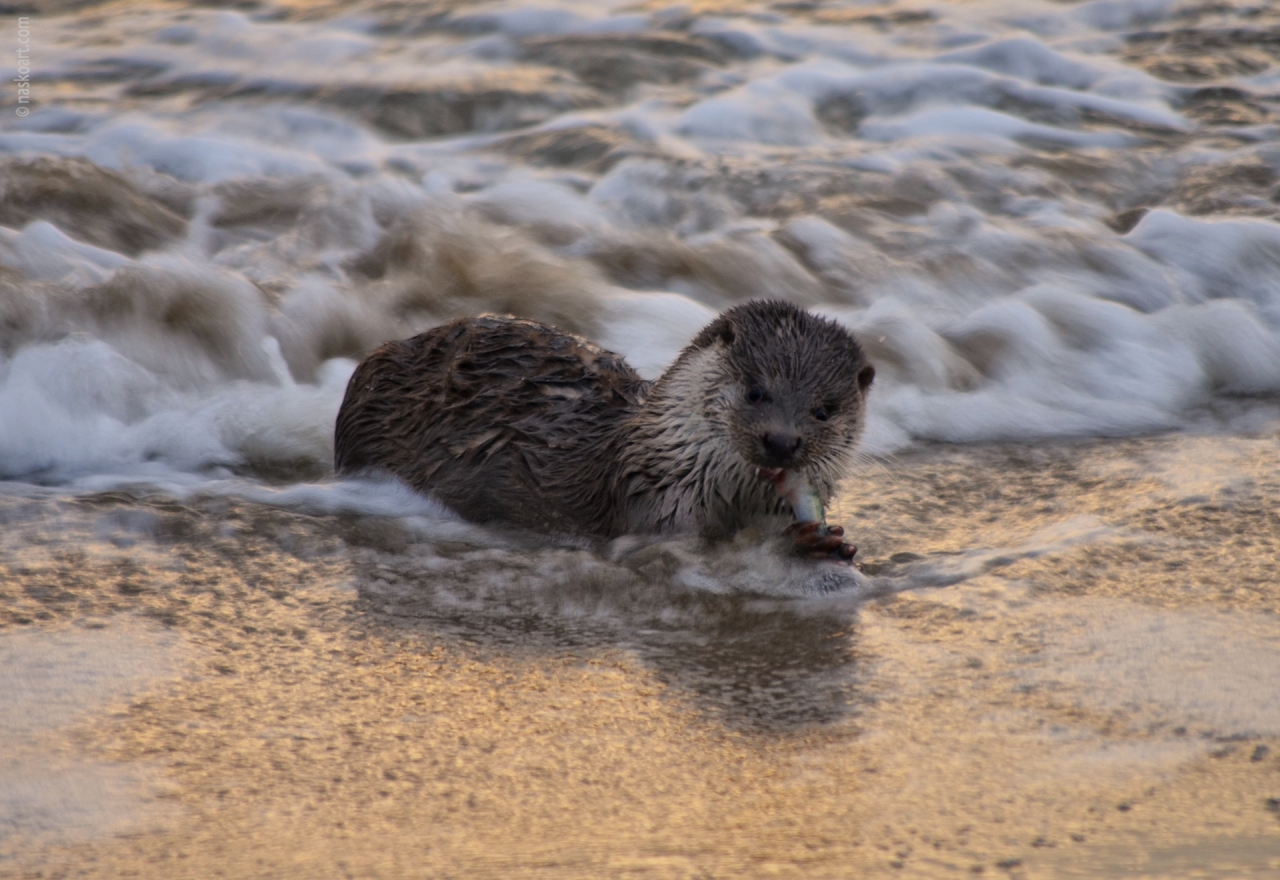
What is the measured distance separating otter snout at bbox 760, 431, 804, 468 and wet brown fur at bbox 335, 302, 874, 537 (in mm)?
11

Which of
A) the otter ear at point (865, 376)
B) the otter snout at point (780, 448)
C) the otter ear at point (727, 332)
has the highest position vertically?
the otter ear at point (727, 332)

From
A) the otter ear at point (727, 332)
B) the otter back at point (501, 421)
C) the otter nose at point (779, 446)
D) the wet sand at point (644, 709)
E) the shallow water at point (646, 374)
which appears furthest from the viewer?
the otter back at point (501, 421)

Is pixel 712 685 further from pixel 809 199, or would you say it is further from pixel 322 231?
pixel 809 199

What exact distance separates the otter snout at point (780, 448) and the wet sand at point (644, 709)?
0.39 m

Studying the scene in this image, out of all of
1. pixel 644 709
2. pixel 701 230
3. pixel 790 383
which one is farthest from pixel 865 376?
pixel 701 230

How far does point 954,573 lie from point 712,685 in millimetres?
1015

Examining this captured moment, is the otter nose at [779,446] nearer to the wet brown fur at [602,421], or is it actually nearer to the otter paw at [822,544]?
the wet brown fur at [602,421]

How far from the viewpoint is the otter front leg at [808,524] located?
12.5 ft

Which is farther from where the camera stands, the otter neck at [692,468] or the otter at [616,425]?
the otter neck at [692,468]

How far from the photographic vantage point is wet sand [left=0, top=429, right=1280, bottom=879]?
7.72 ft

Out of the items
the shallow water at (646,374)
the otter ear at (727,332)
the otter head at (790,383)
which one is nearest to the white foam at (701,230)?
the shallow water at (646,374)

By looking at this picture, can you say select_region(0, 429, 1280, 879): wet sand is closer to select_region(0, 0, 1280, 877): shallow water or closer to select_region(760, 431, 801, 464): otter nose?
select_region(0, 0, 1280, 877): shallow water

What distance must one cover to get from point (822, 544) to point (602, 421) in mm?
1002

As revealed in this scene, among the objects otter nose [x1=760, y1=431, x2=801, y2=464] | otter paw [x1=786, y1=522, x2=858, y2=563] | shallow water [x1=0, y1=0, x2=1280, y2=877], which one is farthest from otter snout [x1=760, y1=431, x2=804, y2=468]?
shallow water [x1=0, y1=0, x2=1280, y2=877]
